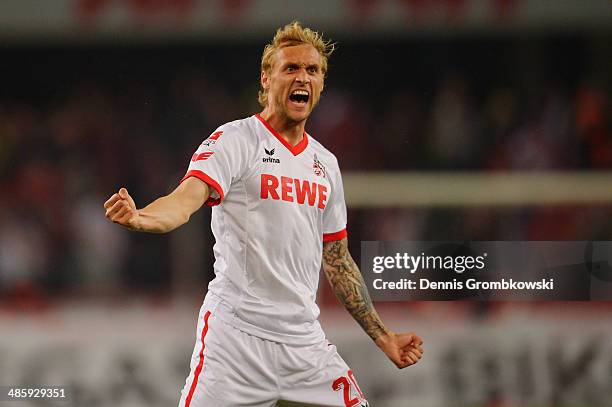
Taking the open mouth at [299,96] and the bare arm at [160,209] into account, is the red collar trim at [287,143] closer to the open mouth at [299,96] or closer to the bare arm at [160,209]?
the open mouth at [299,96]

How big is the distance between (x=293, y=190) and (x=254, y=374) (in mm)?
656

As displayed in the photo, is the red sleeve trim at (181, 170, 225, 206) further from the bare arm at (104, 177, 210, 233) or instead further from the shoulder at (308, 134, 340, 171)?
the shoulder at (308, 134, 340, 171)

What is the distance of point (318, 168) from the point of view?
342cm

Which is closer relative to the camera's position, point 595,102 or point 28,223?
point 595,102

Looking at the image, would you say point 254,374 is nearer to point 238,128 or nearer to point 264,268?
point 264,268

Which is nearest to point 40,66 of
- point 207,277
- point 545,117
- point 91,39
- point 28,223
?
point 91,39

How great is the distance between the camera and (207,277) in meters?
5.12

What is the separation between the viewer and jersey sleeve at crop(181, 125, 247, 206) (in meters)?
3.07

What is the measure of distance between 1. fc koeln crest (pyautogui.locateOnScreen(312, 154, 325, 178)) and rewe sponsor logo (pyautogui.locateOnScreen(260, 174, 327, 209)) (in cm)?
5

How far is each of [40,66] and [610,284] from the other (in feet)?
11.2

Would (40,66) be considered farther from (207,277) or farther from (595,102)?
(595,102)

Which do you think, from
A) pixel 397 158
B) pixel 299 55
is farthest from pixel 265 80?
pixel 397 158

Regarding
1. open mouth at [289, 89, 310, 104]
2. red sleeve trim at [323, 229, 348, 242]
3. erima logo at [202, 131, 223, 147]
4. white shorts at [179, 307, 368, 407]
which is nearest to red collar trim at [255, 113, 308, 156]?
open mouth at [289, 89, 310, 104]

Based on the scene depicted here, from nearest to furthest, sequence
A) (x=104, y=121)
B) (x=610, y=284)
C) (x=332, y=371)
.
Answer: (x=332, y=371) < (x=610, y=284) < (x=104, y=121)
